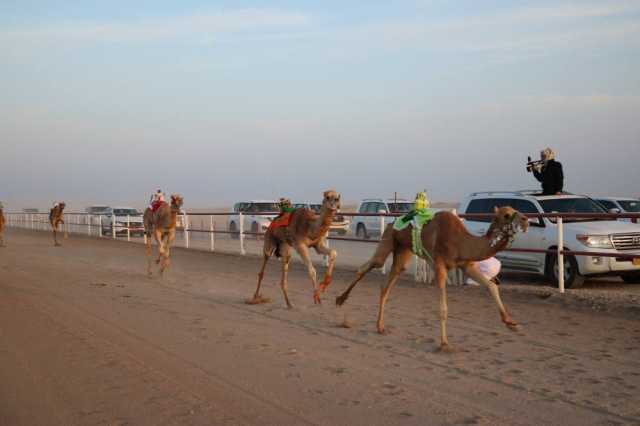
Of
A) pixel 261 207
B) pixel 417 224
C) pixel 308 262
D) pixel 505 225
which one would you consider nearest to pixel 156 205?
pixel 308 262

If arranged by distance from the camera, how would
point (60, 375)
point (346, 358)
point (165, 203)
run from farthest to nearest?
point (165, 203) → point (346, 358) → point (60, 375)

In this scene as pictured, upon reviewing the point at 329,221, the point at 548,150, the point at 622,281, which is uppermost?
the point at 548,150

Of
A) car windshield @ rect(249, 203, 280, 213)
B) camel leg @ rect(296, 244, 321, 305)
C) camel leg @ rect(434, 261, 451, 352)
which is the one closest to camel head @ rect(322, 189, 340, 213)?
camel leg @ rect(296, 244, 321, 305)

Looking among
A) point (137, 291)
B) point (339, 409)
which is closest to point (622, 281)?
point (137, 291)

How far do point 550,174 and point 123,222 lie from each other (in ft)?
97.0

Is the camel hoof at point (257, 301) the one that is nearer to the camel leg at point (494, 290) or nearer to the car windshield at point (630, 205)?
the camel leg at point (494, 290)

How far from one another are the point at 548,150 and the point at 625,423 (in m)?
10.8

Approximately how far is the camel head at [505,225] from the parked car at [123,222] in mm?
27423

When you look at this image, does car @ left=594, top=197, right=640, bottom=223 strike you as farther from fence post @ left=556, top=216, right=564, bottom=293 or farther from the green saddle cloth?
the green saddle cloth

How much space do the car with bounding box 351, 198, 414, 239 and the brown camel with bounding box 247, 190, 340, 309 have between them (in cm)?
1645

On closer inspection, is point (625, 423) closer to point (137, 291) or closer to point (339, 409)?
point (339, 409)

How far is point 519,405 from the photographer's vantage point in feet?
19.1

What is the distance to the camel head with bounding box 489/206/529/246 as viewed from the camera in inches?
298

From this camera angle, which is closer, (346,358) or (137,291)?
(346,358)
